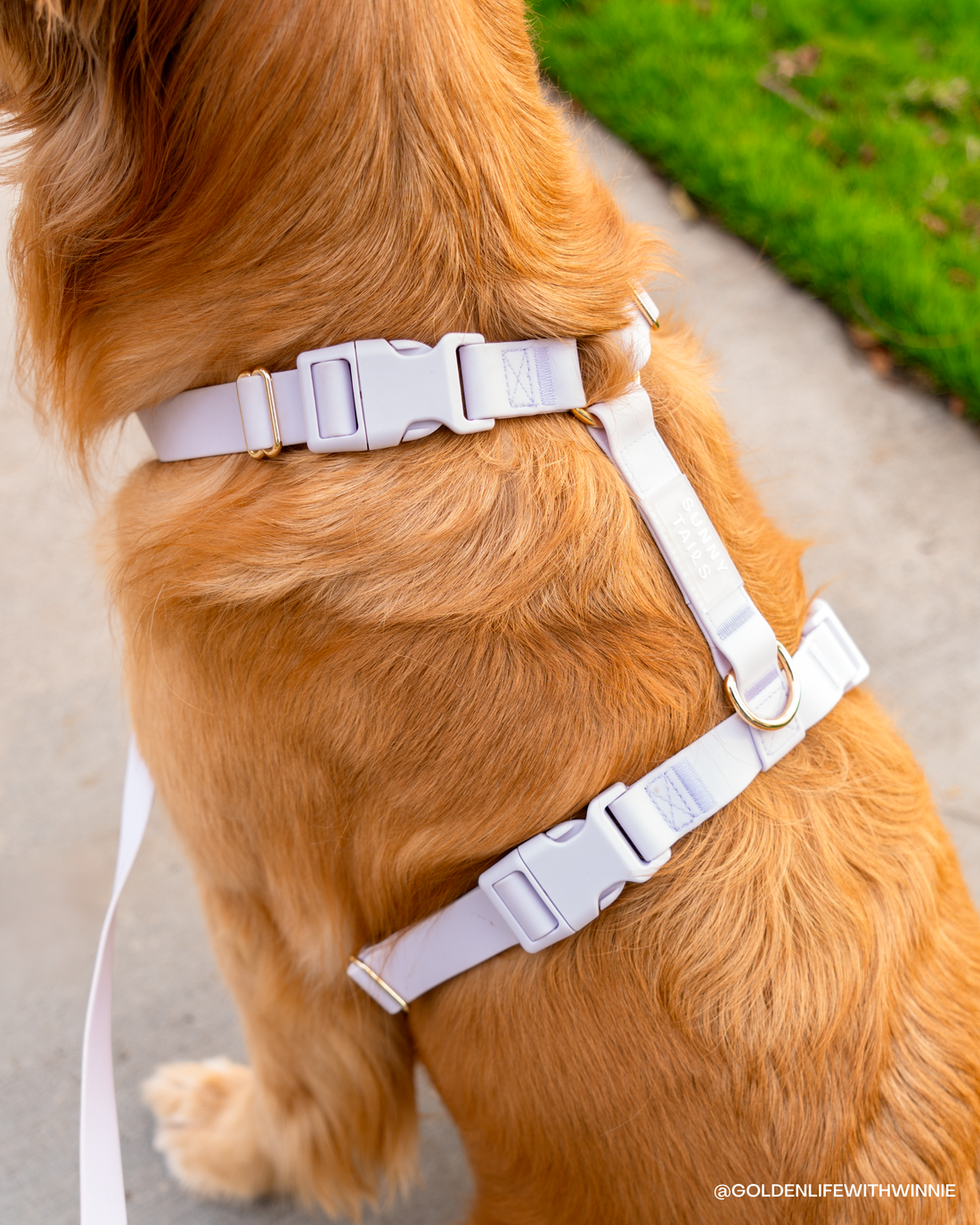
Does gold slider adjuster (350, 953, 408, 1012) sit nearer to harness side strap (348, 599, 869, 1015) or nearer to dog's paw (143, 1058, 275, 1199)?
harness side strap (348, 599, 869, 1015)

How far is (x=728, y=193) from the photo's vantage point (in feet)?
9.97

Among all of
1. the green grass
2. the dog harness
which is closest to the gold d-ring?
the dog harness

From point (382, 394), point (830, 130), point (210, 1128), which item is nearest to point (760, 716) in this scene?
point (382, 394)

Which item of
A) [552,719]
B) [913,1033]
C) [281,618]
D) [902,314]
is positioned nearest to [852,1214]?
[913,1033]

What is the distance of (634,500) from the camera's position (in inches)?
38.9

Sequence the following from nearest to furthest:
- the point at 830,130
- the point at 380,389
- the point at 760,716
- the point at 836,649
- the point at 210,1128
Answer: the point at 380,389 < the point at 760,716 < the point at 836,649 < the point at 210,1128 < the point at 830,130

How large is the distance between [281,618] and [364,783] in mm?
196

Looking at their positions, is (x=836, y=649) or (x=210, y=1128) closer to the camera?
(x=836, y=649)

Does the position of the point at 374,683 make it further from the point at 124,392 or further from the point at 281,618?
the point at 124,392

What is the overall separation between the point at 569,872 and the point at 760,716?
258 mm

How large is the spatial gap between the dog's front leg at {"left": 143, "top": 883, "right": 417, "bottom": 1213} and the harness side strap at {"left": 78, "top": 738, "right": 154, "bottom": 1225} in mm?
152

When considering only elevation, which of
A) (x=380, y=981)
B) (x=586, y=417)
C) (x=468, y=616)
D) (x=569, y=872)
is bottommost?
(x=380, y=981)

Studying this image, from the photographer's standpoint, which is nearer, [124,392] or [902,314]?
[124,392]

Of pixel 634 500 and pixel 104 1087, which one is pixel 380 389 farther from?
pixel 104 1087
